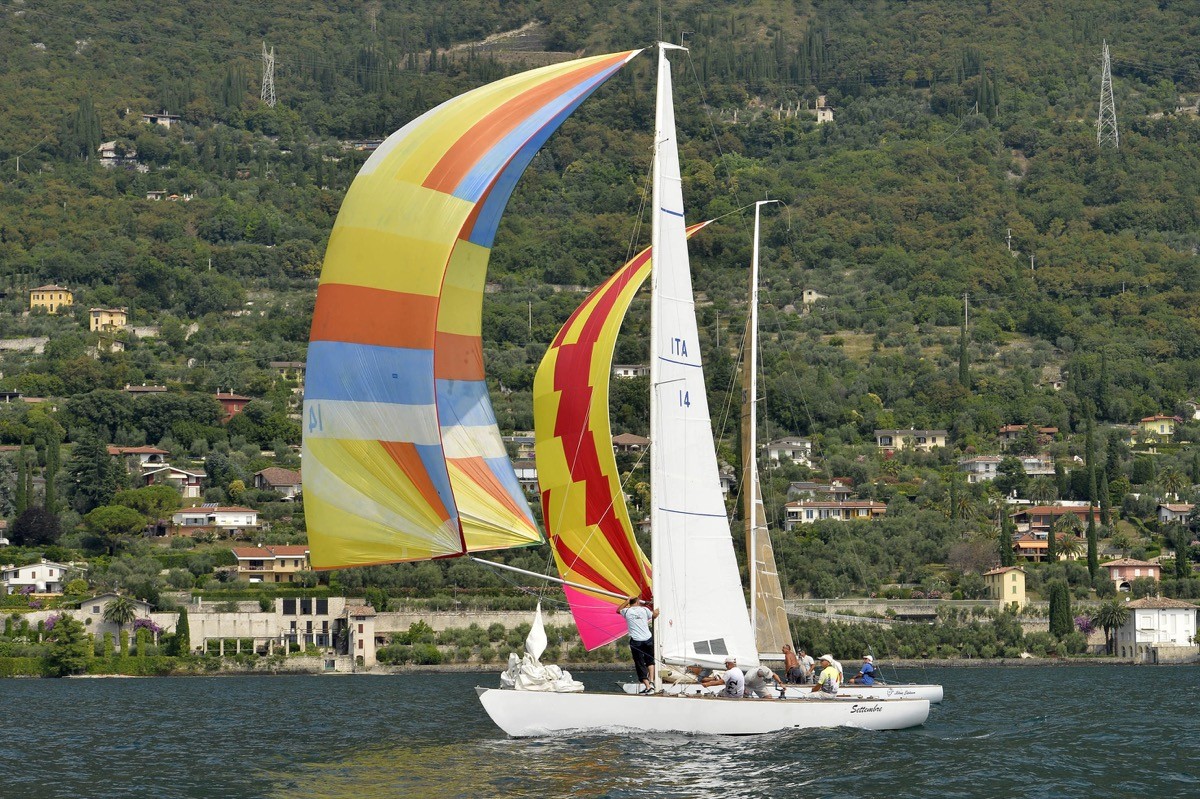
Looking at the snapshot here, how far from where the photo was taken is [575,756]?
91.6 feet

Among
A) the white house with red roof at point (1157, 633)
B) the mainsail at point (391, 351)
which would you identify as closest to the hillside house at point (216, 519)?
the white house with red roof at point (1157, 633)

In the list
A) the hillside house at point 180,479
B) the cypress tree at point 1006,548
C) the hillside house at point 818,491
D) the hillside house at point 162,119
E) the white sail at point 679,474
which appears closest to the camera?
the white sail at point 679,474

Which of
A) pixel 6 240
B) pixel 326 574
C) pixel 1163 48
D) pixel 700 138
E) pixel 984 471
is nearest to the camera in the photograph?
pixel 326 574

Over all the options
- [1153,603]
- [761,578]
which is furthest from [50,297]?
[761,578]

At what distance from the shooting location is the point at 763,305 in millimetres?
136375

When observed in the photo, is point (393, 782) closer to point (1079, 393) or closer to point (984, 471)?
point (984, 471)

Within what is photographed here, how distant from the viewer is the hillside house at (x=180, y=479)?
97.1m

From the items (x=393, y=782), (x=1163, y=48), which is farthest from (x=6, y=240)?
(x=393, y=782)

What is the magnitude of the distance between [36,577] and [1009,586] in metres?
37.7

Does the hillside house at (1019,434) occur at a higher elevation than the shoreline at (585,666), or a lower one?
higher

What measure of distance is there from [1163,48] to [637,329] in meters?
97.0

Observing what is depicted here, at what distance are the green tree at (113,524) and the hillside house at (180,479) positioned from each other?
10.5 metres

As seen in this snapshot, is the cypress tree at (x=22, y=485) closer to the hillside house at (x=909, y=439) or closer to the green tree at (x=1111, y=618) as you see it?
the hillside house at (x=909, y=439)

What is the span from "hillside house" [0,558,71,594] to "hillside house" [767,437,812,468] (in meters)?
41.3
